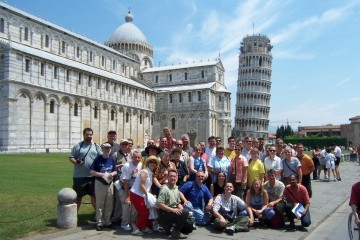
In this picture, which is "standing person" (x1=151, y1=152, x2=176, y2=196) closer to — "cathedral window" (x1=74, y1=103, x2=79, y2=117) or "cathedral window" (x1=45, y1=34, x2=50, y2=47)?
"cathedral window" (x1=74, y1=103, x2=79, y2=117)

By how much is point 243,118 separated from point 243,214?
240 feet

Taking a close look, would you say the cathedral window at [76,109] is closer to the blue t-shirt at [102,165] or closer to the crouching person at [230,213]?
the blue t-shirt at [102,165]

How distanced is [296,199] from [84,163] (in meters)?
4.75

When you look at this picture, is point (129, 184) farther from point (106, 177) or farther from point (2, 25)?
point (2, 25)

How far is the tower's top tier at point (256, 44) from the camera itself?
8088 cm

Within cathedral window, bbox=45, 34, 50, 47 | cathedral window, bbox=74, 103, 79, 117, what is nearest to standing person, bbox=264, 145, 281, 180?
cathedral window, bbox=74, 103, 79, 117

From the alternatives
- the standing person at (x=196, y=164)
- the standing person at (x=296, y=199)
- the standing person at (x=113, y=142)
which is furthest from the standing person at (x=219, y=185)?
the standing person at (x=113, y=142)

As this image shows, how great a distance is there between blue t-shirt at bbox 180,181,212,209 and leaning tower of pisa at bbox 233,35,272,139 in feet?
234

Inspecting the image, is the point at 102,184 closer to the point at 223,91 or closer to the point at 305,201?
the point at 305,201

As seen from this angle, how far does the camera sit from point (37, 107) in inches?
1373

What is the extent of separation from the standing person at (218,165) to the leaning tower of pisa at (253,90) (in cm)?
7038

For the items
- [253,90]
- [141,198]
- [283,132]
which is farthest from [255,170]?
[283,132]

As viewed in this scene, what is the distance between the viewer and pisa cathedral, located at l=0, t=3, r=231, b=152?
33.2 metres

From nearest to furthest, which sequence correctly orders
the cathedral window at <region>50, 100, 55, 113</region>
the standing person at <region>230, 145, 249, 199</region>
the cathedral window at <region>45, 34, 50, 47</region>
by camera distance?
1. the standing person at <region>230, 145, 249, 199</region>
2. the cathedral window at <region>50, 100, 55, 113</region>
3. the cathedral window at <region>45, 34, 50, 47</region>
